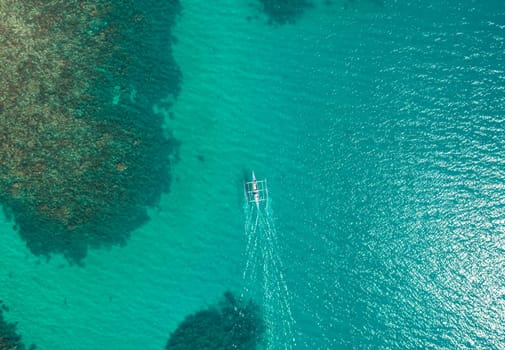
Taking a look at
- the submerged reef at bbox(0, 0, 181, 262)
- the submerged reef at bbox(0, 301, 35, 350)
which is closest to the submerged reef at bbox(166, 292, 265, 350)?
the submerged reef at bbox(0, 0, 181, 262)

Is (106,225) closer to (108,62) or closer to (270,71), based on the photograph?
(108,62)

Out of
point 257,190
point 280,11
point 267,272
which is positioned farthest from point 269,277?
point 280,11

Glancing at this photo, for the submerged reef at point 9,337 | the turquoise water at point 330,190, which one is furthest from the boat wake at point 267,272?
the submerged reef at point 9,337

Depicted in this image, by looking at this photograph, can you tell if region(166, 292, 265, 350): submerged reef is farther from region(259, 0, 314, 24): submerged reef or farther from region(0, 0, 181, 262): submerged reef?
region(259, 0, 314, 24): submerged reef

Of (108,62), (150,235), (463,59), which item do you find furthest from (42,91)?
(463,59)

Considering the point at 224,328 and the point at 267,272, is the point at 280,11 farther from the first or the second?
the point at 224,328

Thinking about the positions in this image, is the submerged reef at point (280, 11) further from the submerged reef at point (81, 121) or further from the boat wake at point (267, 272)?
the boat wake at point (267, 272)
